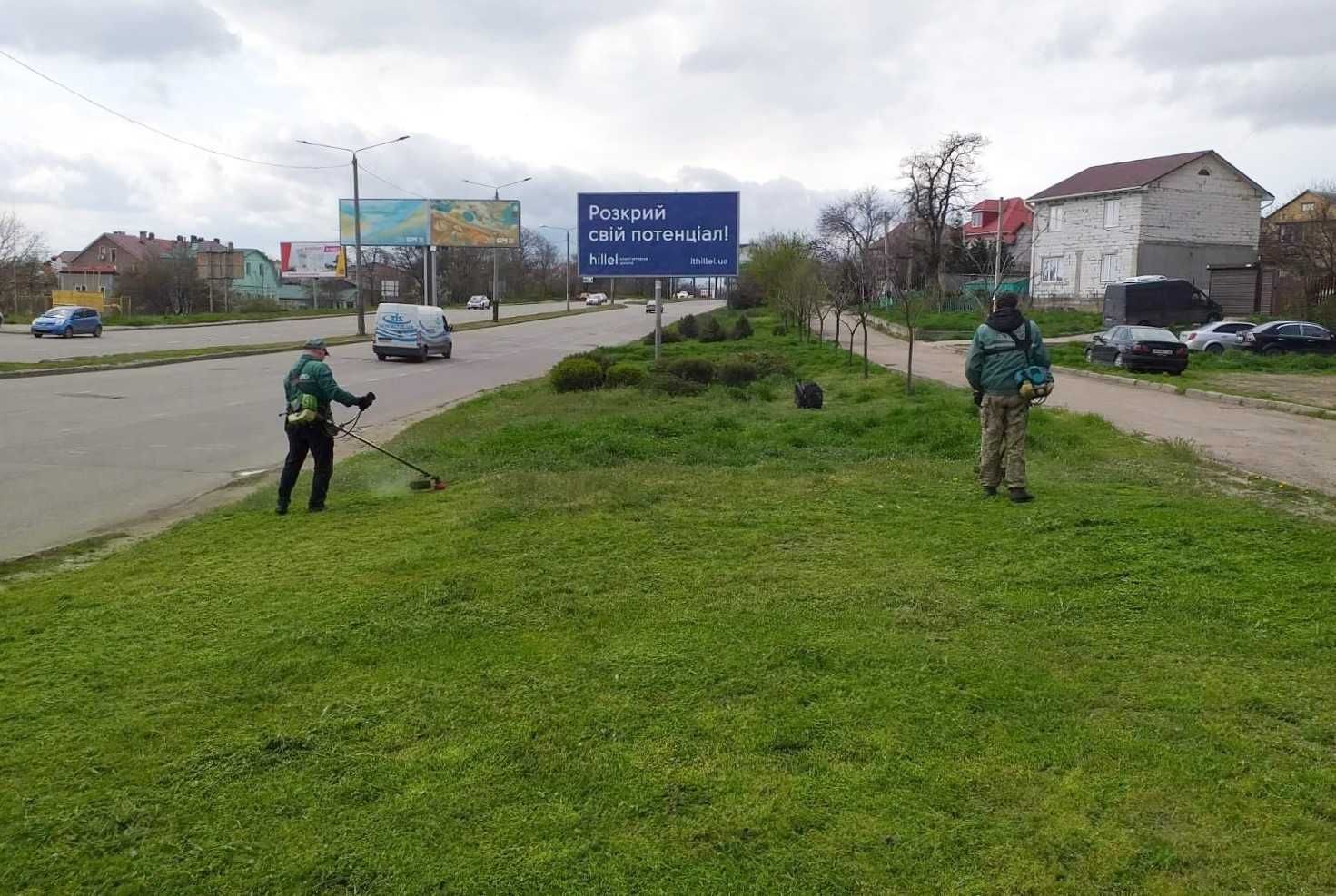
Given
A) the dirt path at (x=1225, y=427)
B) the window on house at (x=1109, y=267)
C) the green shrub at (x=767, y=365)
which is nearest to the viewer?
the dirt path at (x=1225, y=427)

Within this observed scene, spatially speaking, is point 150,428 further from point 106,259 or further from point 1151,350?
point 106,259

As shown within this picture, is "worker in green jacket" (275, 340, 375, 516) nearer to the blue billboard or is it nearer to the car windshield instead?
the blue billboard

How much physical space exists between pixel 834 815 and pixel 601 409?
12.9m

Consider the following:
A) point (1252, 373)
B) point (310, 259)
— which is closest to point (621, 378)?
point (1252, 373)

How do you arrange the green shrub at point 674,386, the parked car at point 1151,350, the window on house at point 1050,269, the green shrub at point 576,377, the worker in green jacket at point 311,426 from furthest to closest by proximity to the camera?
the window on house at point 1050,269 → the parked car at point 1151,350 → the green shrub at point 576,377 → the green shrub at point 674,386 → the worker in green jacket at point 311,426

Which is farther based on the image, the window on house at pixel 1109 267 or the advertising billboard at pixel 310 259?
the advertising billboard at pixel 310 259

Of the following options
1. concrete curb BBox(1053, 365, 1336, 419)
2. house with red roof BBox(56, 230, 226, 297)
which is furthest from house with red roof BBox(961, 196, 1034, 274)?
house with red roof BBox(56, 230, 226, 297)

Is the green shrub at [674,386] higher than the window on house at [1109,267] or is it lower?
Answer: lower

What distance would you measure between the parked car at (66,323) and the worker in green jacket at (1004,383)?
4008 centimetres

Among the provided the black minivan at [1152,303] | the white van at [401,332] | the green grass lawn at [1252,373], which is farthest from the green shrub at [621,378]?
the black minivan at [1152,303]

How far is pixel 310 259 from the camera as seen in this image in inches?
3583

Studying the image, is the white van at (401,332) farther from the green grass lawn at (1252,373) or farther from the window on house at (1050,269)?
the window on house at (1050,269)

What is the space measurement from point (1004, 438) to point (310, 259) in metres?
91.2

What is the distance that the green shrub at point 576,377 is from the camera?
19.4 meters
